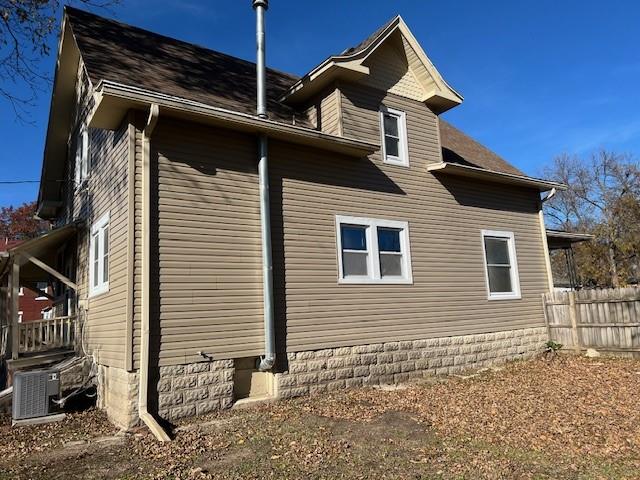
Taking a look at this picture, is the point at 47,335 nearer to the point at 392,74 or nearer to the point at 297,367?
the point at 297,367

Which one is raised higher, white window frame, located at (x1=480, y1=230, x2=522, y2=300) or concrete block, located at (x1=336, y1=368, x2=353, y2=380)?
white window frame, located at (x1=480, y1=230, x2=522, y2=300)

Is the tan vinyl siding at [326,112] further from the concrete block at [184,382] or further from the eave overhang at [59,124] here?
the concrete block at [184,382]

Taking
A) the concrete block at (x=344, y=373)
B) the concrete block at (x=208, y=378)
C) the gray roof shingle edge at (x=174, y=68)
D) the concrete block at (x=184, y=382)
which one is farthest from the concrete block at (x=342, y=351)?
the gray roof shingle edge at (x=174, y=68)

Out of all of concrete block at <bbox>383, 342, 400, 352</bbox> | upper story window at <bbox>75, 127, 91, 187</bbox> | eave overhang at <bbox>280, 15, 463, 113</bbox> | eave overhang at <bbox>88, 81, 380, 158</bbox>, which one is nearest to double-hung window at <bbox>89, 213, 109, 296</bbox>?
upper story window at <bbox>75, 127, 91, 187</bbox>

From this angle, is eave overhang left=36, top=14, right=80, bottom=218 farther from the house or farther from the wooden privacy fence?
the wooden privacy fence

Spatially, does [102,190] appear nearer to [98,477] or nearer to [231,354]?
[231,354]

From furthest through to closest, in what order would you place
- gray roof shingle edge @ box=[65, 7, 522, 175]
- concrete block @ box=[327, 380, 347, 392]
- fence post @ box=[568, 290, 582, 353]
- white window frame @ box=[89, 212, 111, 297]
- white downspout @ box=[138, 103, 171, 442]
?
fence post @ box=[568, 290, 582, 353] → concrete block @ box=[327, 380, 347, 392] → white window frame @ box=[89, 212, 111, 297] → gray roof shingle edge @ box=[65, 7, 522, 175] → white downspout @ box=[138, 103, 171, 442]

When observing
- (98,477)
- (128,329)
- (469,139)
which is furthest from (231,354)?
(469,139)

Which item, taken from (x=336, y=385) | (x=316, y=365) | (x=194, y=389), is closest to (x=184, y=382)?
(x=194, y=389)

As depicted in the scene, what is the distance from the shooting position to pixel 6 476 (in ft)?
18.0

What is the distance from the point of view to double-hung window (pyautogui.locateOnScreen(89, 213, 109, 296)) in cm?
901

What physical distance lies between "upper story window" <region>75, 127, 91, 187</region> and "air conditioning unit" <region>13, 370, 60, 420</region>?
469 centimetres

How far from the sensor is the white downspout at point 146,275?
7055 mm

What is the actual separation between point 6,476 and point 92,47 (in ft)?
23.9
